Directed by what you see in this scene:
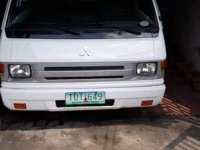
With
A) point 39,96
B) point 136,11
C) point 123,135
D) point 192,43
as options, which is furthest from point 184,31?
point 39,96

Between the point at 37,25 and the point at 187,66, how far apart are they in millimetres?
4119

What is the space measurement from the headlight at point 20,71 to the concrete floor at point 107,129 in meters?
0.85

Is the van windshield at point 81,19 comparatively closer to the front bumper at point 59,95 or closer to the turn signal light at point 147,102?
the front bumper at point 59,95

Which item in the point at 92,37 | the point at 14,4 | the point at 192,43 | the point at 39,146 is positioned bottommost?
the point at 39,146

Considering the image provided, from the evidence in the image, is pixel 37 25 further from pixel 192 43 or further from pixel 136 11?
pixel 192 43

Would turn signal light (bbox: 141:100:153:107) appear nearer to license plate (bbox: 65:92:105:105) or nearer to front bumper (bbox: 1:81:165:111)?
front bumper (bbox: 1:81:165:111)

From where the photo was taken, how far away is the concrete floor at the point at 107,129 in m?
4.61

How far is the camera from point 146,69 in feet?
15.2

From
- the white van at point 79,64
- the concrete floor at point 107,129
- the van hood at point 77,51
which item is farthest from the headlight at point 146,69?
the concrete floor at point 107,129

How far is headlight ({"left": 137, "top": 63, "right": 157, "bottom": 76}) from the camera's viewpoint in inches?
182

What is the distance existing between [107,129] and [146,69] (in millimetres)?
999

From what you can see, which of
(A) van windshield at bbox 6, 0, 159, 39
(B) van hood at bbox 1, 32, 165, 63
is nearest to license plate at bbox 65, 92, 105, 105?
(B) van hood at bbox 1, 32, 165, 63

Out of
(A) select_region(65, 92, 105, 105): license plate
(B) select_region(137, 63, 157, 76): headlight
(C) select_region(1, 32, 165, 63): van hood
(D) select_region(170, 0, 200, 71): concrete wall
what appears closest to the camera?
(C) select_region(1, 32, 165, 63): van hood

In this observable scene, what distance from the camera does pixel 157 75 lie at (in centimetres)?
470
